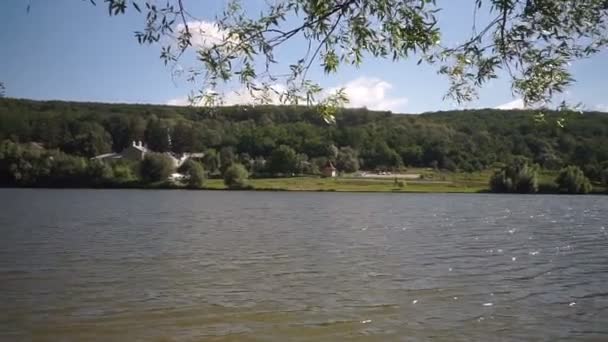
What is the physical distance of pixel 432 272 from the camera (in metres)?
25.2

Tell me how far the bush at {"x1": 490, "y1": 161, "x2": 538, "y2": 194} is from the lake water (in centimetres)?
9848

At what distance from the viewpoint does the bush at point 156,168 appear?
14200 centimetres

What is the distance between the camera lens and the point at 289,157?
16638cm

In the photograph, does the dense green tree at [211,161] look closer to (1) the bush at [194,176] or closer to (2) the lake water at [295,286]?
(1) the bush at [194,176]

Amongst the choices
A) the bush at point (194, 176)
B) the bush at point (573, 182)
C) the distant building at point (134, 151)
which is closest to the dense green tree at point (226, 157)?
the bush at point (194, 176)

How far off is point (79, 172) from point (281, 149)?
53.4 metres

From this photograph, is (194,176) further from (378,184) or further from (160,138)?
(160,138)

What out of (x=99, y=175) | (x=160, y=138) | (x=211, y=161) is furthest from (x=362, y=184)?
(x=160, y=138)

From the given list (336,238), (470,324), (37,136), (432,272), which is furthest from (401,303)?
(37,136)

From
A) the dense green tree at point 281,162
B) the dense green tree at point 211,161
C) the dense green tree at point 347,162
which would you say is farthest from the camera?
the dense green tree at point 347,162

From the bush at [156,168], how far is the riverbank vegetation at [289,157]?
237 mm

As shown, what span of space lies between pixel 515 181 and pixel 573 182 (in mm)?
12036

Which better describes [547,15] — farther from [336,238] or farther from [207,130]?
[207,130]

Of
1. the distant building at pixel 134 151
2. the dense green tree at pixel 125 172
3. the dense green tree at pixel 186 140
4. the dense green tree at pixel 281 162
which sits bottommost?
the dense green tree at pixel 125 172
